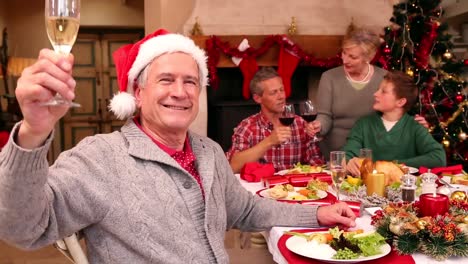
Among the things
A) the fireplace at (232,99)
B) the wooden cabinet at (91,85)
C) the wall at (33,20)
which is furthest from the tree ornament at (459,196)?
the wooden cabinet at (91,85)

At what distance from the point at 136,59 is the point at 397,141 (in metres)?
1.65

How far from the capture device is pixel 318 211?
1.70 metres

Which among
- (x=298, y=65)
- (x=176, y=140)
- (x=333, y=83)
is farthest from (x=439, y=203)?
(x=298, y=65)

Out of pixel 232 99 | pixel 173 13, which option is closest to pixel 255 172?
pixel 232 99

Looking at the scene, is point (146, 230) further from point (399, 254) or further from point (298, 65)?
point (298, 65)

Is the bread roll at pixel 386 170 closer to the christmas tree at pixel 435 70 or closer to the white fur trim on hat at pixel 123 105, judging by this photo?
the white fur trim on hat at pixel 123 105

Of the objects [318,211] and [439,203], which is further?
[318,211]

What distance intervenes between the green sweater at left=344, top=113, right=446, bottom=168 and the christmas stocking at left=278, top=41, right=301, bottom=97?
2193 millimetres

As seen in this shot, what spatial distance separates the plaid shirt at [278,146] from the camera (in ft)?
9.36

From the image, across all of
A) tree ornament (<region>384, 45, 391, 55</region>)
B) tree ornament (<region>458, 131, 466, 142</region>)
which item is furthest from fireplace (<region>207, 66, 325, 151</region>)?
tree ornament (<region>458, 131, 466, 142</region>)

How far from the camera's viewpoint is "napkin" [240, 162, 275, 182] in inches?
91.9

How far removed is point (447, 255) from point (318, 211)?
451 mm

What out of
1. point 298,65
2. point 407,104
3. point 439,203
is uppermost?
point 298,65

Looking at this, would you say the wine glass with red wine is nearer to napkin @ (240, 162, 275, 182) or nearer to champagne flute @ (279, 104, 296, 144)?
champagne flute @ (279, 104, 296, 144)
